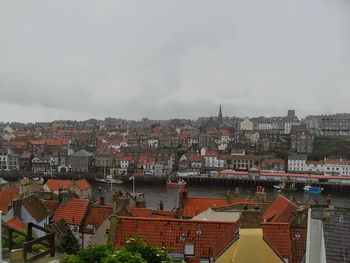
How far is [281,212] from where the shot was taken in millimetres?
16688

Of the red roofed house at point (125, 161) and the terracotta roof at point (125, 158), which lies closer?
the red roofed house at point (125, 161)

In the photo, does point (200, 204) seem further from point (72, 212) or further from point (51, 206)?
point (51, 206)

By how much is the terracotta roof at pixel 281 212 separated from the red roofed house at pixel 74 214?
24.2 ft

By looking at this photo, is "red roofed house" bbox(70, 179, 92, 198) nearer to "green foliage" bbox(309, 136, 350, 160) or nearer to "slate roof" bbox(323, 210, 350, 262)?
"slate roof" bbox(323, 210, 350, 262)

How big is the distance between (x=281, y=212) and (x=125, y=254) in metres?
10.9

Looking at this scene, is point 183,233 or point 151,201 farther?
point 151,201

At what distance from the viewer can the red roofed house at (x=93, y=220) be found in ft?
61.6

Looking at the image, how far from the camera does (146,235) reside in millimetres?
13688

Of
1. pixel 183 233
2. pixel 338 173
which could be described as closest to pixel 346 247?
pixel 183 233

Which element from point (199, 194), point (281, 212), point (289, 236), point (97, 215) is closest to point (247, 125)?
point (199, 194)

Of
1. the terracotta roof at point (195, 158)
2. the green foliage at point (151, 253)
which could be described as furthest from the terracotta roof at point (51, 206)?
the terracotta roof at point (195, 158)

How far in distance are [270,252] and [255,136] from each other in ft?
324

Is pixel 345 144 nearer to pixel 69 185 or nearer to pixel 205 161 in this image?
pixel 205 161

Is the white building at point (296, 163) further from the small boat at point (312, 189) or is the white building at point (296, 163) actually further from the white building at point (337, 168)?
the small boat at point (312, 189)
